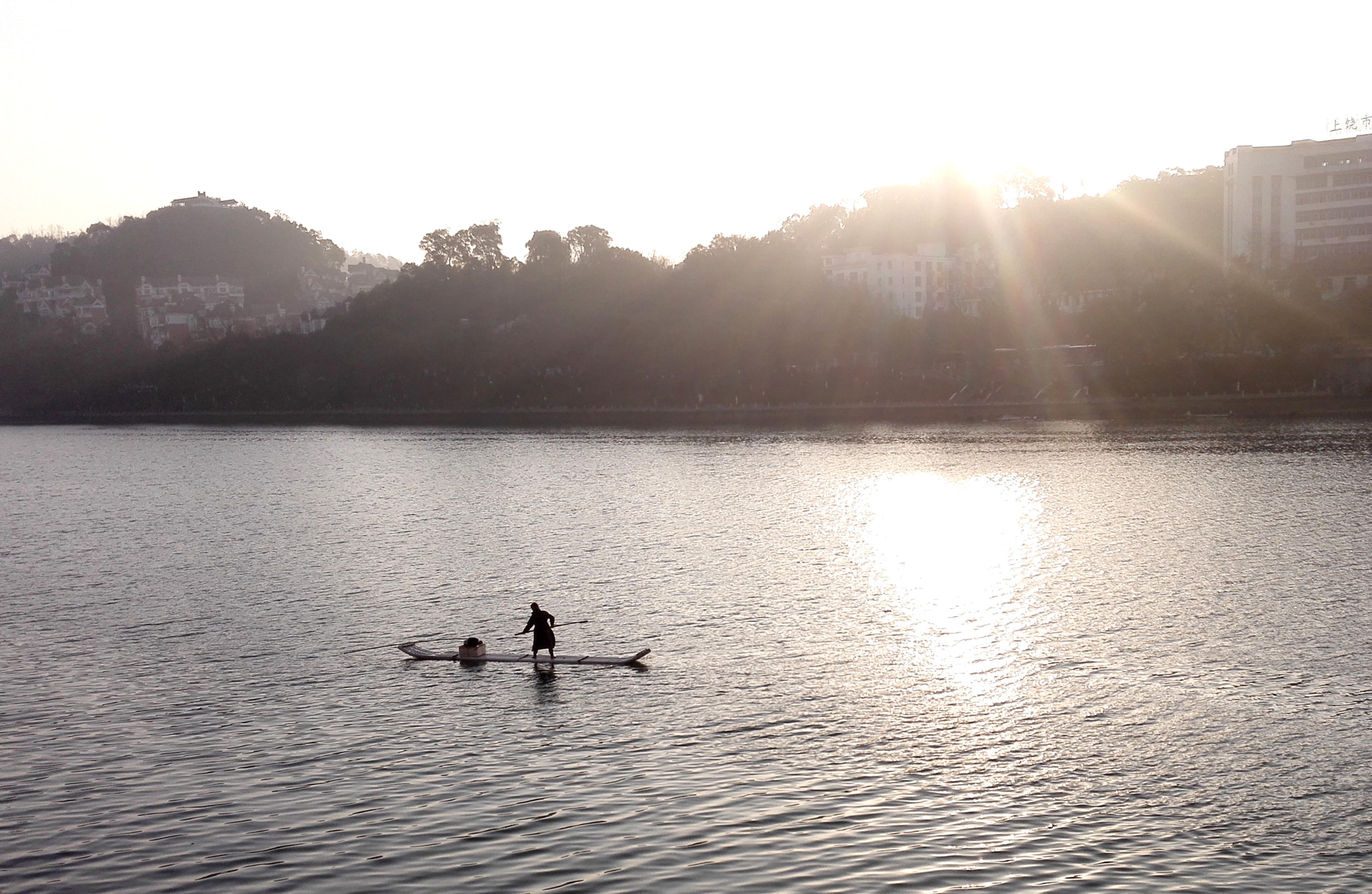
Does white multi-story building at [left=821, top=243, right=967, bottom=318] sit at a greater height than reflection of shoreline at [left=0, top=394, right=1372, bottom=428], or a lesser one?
greater

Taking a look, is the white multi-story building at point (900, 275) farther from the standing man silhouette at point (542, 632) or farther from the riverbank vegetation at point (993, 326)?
the standing man silhouette at point (542, 632)

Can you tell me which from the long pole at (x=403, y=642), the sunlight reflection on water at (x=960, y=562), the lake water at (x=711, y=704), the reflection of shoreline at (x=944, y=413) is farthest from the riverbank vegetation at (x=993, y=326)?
the long pole at (x=403, y=642)

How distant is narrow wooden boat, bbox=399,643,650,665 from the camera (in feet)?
103

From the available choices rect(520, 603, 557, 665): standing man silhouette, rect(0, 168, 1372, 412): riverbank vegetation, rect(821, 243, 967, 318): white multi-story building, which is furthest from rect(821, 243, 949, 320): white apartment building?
rect(520, 603, 557, 665): standing man silhouette

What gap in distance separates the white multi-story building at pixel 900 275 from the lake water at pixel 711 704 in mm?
121800

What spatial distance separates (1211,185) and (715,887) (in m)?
188

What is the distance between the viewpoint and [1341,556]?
4712cm

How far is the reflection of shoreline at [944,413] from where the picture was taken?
126812 mm

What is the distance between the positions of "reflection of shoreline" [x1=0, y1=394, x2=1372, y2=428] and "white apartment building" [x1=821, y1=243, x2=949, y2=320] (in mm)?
33415

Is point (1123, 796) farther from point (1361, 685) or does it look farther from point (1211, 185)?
point (1211, 185)

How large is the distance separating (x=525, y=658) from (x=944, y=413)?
124597 mm

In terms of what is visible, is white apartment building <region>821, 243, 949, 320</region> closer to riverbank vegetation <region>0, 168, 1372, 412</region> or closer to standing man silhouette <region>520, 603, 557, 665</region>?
riverbank vegetation <region>0, 168, 1372, 412</region>

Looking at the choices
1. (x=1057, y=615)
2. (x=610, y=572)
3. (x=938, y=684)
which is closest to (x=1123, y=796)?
(x=938, y=684)

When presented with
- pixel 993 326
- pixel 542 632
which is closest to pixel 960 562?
pixel 542 632
